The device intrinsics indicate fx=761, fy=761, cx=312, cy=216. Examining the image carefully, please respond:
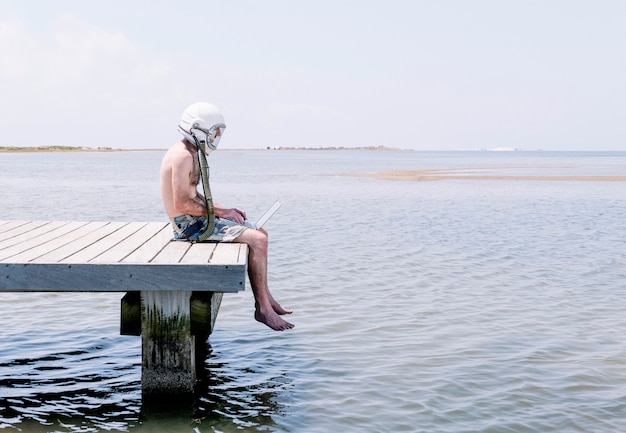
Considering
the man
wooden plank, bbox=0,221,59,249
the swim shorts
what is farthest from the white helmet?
wooden plank, bbox=0,221,59,249

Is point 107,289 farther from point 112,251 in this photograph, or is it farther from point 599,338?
point 599,338

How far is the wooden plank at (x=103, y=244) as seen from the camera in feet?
19.3

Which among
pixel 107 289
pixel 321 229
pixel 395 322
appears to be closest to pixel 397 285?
pixel 395 322

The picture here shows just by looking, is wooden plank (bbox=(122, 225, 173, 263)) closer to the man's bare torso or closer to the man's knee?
the man's bare torso

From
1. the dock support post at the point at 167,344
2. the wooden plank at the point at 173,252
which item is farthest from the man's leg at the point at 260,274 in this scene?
the dock support post at the point at 167,344

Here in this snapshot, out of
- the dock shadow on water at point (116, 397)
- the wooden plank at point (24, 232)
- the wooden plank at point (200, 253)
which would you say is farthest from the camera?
the wooden plank at point (24, 232)

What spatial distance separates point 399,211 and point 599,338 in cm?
1594

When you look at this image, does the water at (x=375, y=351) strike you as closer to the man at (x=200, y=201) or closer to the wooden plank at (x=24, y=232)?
the man at (x=200, y=201)

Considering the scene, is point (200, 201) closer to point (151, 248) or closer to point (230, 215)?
point (230, 215)

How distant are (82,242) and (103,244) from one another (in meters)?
0.27

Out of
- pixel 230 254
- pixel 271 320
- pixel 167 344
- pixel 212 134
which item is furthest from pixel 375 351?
pixel 212 134

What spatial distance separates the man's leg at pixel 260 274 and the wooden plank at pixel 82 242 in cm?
141

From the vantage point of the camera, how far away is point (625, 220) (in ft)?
70.1

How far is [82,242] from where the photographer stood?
22.8 ft
